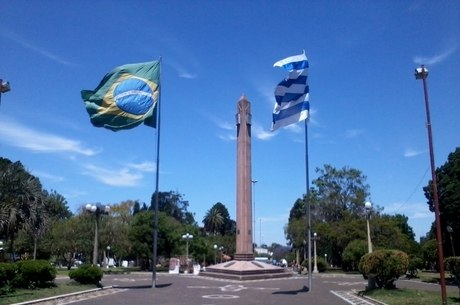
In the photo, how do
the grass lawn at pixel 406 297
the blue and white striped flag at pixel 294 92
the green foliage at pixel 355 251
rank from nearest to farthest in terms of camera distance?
the grass lawn at pixel 406 297 → the blue and white striped flag at pixel 294 92 → the green foliage at pixel 355 251

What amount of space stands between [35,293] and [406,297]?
1484 cm

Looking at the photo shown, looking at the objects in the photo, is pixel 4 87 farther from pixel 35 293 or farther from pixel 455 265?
pixel 455 265

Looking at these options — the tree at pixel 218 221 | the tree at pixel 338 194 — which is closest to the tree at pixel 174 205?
the tree at pixel 218 221

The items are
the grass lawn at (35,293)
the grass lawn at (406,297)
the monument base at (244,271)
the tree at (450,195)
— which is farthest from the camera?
the tree at (450,195)

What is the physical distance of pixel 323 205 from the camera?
60344 mm

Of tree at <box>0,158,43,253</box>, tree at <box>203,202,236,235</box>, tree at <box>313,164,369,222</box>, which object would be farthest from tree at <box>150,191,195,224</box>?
tree at <box>0,158,43,253</box>

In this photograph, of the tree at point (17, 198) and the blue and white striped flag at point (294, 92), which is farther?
the tree at point (17, 198)

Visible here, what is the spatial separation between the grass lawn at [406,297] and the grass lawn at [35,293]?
13.0 meters

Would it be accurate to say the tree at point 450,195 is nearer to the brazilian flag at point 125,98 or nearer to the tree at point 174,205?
the brazilian flag at point 125,98

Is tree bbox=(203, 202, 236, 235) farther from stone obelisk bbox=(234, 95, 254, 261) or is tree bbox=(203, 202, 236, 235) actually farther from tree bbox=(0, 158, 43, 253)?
tree bbox=(0, 158, 43, 253)

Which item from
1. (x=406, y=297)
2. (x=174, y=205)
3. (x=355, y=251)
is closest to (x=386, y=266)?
(x=406, y=297)

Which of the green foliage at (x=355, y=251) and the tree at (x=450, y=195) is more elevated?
the tree at (x=450, y=195)

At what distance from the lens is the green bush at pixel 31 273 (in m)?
19.3

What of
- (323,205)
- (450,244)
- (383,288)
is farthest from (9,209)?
(323,205)
